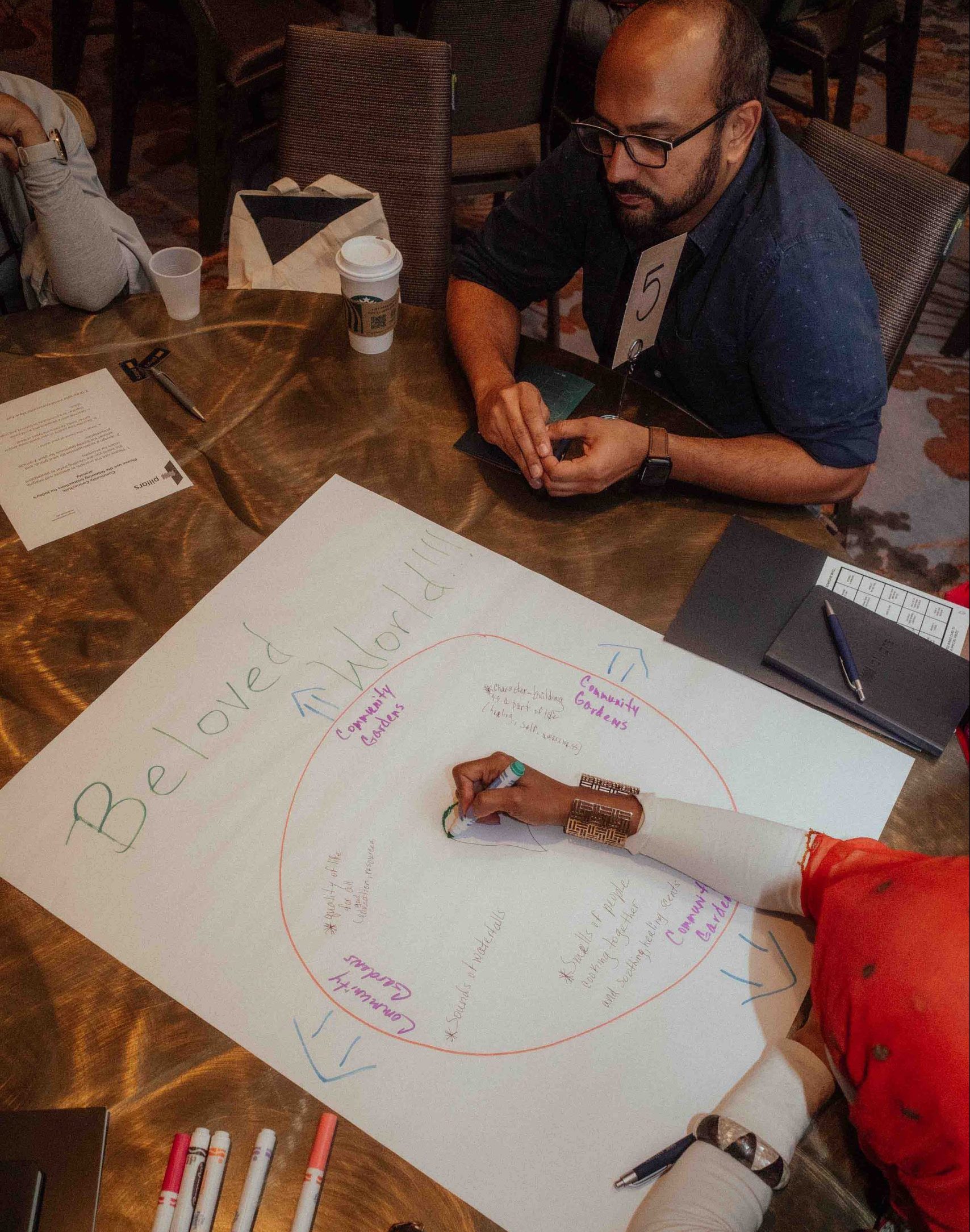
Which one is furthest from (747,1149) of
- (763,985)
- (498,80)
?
(498,80)

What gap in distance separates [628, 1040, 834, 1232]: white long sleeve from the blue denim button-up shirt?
761 mm

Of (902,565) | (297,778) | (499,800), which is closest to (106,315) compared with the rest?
(297,778)

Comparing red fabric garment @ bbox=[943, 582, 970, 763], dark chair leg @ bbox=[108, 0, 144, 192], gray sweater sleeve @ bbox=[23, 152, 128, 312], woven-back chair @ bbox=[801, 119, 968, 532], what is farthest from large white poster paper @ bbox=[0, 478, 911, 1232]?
dark chair leg @ bbox=[108, 0, 144, 192]

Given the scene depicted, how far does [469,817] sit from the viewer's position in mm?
827

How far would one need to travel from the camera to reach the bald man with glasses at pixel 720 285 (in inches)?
42.3

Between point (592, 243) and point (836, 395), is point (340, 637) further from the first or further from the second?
point (592, 243)

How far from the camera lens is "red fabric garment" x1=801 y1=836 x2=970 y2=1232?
0.64 m

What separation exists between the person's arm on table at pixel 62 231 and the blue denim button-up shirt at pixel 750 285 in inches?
21.2

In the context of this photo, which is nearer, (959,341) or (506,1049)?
(506,1049)

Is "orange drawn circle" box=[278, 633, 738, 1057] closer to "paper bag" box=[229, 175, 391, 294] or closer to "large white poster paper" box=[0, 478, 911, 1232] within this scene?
"large white poster paper" box=[0, 478, 911, 1232]

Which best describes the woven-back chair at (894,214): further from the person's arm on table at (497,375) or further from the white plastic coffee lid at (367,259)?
the white plastic coffee lid at (367,259)

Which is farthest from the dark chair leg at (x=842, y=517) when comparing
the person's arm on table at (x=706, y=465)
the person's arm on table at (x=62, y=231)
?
the person's arm on table at (x=62, y=231)

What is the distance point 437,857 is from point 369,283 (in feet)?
2.53

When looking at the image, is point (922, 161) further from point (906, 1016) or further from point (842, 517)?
point (906, 1016)
